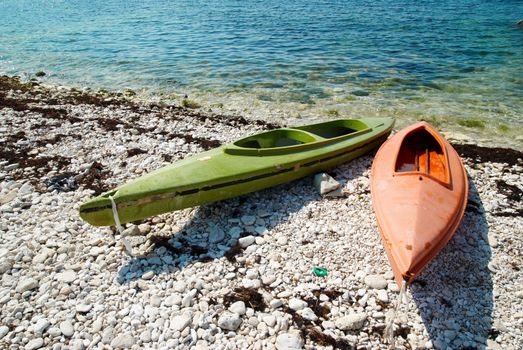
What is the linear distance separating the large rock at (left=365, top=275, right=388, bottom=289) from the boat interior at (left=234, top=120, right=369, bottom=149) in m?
3.42

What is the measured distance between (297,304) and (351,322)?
717mm

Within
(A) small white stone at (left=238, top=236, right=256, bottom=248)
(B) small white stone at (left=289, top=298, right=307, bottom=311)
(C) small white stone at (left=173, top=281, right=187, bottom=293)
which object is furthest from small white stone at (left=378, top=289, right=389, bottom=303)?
(C) small white stone at (left=173, top=281, right=187, bottom=293)

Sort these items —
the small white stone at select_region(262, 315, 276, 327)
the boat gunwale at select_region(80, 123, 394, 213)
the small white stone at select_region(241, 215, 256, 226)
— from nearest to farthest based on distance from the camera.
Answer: the small white stone at select_region(262, 315, 276, 327), the boat gunwale at select_region(80, 123, 394, 213), the small white stone at select_region(241, 215, 256, 226)

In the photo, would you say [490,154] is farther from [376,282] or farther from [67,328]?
[67,328]

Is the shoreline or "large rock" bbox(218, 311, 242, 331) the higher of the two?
the shoreline

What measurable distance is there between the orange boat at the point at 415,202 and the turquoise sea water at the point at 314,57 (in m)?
4.44

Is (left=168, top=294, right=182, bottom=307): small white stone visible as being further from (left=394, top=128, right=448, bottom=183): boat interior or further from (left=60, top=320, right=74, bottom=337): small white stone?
(left=394, top=128, right=448, bottom=183): boat interior

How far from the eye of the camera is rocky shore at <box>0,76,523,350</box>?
423cm

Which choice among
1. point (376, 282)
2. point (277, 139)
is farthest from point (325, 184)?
point (376, 282)

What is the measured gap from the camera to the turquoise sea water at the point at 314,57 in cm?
1273

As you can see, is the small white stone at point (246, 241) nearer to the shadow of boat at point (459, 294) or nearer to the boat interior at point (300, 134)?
the boat interior at point (300, 134)

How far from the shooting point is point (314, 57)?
58.0ft

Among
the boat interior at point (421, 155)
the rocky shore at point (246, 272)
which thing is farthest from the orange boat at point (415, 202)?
the rocky shore at point (246, 272)

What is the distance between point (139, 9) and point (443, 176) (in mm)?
38226
